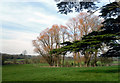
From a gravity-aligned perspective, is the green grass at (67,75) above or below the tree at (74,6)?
below

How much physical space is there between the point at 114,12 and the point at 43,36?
18.9 meters

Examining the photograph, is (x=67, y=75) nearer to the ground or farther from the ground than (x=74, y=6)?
nearer to the ground

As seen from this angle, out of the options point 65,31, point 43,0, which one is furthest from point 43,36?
point 43,0

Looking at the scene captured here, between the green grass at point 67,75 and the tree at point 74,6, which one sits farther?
the tree at point 74,6

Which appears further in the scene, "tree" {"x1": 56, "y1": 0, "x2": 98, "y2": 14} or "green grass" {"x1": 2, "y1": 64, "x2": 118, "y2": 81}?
"tree" {"x1": 56, "y1": 0, "x2": 98, "y2": 14}

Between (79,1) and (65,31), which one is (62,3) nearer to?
(79,1)

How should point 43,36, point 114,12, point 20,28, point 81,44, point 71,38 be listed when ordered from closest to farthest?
point 81,44 < point 114,12 < point 20,28 < point 71,38 < point 43,36

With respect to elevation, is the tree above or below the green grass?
above

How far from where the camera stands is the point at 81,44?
285 inches

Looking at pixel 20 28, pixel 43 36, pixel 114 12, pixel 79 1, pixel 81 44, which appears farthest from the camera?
pixel 43 36

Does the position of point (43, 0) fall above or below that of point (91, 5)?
above

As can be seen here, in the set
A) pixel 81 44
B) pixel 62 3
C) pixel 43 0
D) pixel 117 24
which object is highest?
pixel 43 0

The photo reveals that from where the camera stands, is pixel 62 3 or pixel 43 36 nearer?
pixel 62 3

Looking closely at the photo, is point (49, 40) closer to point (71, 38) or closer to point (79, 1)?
point (71, 38)
